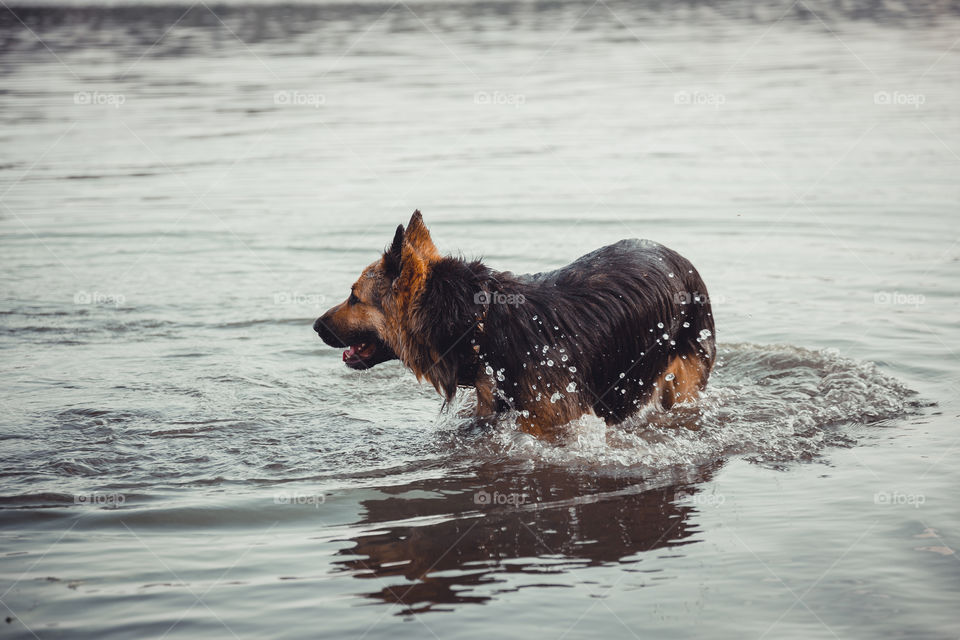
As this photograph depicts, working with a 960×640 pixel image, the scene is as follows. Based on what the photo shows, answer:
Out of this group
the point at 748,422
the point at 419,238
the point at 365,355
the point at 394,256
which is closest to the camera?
the point at 394,256

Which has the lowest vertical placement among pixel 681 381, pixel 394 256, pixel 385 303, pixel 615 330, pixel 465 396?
pixel 465 396

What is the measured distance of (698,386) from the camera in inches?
→ 272

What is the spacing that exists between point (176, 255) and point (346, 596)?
7643mm

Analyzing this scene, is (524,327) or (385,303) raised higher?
(385,303)

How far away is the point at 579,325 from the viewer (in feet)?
20.5

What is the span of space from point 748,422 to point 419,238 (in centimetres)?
258

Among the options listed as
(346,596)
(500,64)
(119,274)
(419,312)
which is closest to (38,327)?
(119,274)

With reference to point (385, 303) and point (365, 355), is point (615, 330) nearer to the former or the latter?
point (385, 303)

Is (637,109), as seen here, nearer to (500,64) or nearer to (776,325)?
(500,64)

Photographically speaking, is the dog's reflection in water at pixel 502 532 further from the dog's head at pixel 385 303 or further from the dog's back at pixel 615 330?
the dog's head at pixel 385 303

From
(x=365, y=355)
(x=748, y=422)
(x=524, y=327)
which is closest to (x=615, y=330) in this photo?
(x=524, y=327)

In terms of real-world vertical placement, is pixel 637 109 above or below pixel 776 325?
above

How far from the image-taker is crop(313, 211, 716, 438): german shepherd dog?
19.8ft

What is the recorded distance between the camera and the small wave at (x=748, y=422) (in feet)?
20.3
